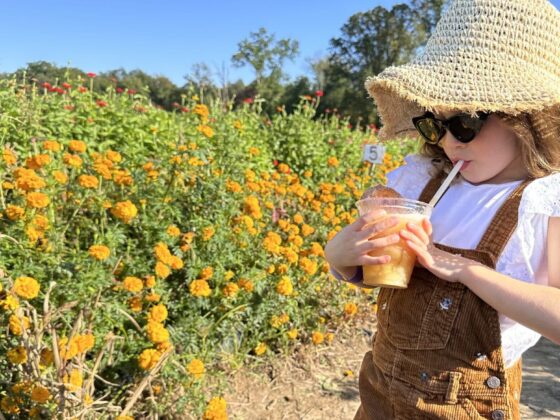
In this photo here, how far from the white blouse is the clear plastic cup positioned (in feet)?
0.47

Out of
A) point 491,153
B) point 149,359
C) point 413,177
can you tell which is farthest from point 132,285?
point 491,153

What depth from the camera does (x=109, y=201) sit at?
234cm

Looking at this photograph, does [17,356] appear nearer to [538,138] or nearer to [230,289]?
[230,289]

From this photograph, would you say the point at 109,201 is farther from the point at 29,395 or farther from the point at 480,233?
the point at 480,233

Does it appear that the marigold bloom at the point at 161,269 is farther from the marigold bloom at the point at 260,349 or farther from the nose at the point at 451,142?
the nose at the point at 451,142

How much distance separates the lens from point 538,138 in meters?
0.99

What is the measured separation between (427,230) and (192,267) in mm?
1564

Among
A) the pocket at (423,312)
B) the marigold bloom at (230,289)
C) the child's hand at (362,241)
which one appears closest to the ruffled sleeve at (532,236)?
the pocket at (423,312)

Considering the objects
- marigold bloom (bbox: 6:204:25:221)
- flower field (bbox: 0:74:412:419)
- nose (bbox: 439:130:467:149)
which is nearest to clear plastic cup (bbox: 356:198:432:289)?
nose (bbox: 439:130:467:149)

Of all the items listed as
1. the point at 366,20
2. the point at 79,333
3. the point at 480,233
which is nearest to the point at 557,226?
the point at 480,233

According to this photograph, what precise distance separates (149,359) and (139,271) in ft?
1.75

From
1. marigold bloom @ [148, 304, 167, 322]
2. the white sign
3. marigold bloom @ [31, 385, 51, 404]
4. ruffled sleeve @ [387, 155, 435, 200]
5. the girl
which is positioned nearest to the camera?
the girl

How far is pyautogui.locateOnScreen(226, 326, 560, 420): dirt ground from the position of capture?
253 centimetres

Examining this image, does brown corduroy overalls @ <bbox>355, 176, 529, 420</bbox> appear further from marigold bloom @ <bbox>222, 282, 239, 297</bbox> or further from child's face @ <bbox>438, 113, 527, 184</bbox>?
marigold bloom @ <bbox>222, 282, 239, 297</bbox>
